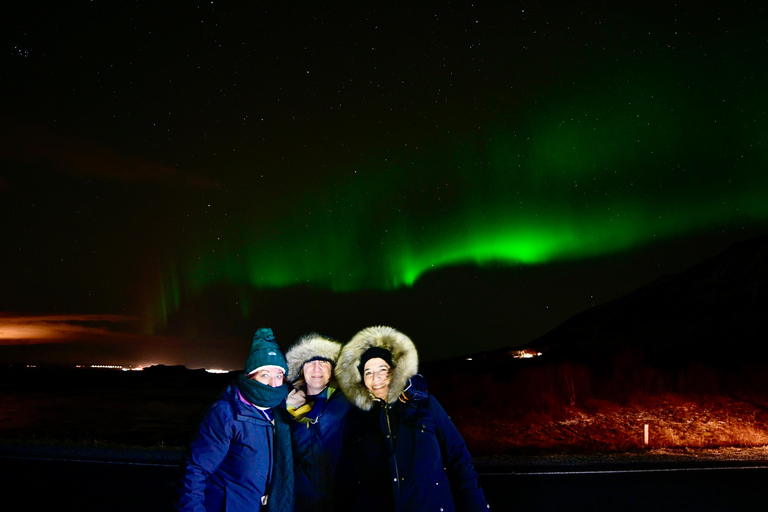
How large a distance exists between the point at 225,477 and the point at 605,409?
2387 centimetres

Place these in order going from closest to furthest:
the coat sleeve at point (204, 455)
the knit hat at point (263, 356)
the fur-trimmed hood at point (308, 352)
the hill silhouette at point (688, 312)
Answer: the coat sleeve at point (204, 455) < the knit hat at point (263, 356) < the fur-trimmed hood at point (308, 352) < the hill silhouette at point (688, 312)

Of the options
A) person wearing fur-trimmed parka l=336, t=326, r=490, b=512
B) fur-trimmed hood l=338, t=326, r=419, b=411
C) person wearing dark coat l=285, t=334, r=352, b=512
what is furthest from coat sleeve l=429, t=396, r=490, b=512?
person wearing dark coat l=285, t=334, r=352, b=512

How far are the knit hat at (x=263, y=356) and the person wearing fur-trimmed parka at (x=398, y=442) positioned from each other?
41 cm

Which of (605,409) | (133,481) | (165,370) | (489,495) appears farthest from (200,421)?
(165,370)

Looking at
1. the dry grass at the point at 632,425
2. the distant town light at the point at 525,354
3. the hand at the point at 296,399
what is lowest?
the distant town light at the point at 525,354

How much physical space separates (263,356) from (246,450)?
542mm

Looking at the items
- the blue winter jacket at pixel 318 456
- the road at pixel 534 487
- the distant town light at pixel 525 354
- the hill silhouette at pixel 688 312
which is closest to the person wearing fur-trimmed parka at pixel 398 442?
the blue winter jacket at pixel 318 456

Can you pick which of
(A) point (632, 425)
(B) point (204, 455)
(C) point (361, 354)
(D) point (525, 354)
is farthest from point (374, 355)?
(D) point (525, 354)

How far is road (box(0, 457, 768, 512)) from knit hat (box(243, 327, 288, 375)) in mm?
4463

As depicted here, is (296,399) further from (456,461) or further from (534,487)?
(534,487)

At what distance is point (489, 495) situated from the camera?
782cm

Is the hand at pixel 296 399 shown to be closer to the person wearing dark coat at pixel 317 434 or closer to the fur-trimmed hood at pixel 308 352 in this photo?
→ the person wearing dark coat at pixel 317 434

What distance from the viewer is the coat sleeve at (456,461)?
11.3 ft

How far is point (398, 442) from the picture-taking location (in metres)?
3.38
